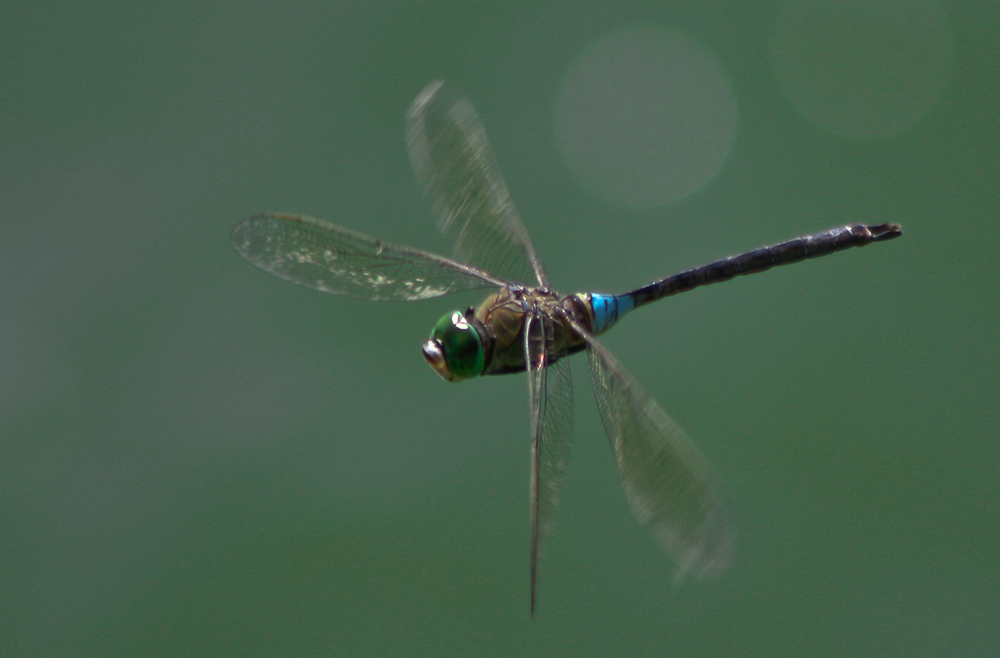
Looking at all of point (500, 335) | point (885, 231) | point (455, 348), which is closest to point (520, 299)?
point (500, 335)

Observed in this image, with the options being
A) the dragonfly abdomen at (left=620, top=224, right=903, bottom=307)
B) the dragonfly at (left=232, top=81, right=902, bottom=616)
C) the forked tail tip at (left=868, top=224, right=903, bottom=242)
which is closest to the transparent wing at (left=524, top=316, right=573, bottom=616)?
the dragonfly at (left=232, top=81, right=902, bottom=616)

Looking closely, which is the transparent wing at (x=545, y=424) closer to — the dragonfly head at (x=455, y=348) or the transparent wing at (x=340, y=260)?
the dragonfly head at (x=455, y=348)

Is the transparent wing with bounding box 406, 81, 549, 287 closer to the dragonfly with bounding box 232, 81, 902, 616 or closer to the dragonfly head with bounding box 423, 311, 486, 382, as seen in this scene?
the dragonfly with bounding box 232, 81, 902, 616

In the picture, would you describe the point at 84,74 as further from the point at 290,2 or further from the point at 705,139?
the point at 705,139

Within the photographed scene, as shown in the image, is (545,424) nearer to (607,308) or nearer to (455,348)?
(455,348)

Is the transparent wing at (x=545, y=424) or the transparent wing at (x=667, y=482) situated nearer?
the transparent wing at (x=545, y=424)

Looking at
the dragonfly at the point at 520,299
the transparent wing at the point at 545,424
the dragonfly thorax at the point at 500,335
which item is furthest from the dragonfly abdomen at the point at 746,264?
the transparent wing at the point at 545,424
